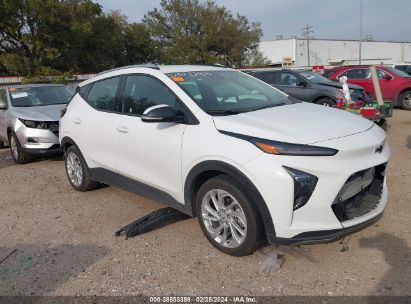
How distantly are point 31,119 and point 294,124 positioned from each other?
18.5 ft

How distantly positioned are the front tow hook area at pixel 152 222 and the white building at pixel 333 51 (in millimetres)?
66211

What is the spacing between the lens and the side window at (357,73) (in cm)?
1407

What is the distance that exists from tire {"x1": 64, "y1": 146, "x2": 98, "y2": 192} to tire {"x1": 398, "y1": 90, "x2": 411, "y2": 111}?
1113 cm

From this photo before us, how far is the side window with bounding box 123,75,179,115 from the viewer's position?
4105 mm

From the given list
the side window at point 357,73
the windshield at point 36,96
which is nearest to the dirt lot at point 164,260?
the windshield at point 36,96

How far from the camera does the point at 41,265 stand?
375 centimetres

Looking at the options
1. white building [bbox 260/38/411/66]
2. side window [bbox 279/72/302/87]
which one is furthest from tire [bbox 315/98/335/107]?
white building [bbox 260/38/411/66]

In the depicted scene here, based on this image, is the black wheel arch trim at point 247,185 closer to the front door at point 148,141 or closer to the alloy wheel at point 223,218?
the alloy wheel at point 223,218

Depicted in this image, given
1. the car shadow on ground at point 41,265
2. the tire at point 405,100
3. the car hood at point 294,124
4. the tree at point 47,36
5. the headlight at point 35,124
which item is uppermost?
the tree at point 47,36

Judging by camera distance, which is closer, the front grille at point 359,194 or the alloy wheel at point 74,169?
the front grille at point 359,194

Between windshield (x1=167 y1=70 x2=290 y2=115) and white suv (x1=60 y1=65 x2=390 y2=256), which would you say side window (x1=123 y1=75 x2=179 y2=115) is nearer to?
white suv (x1=60 y1=65 x2=390 y2=256)

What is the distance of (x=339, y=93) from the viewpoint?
10.0 meters

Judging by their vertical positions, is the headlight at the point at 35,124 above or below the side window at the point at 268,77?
below

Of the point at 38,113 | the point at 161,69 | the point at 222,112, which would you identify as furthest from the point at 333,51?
the point at 222,112
